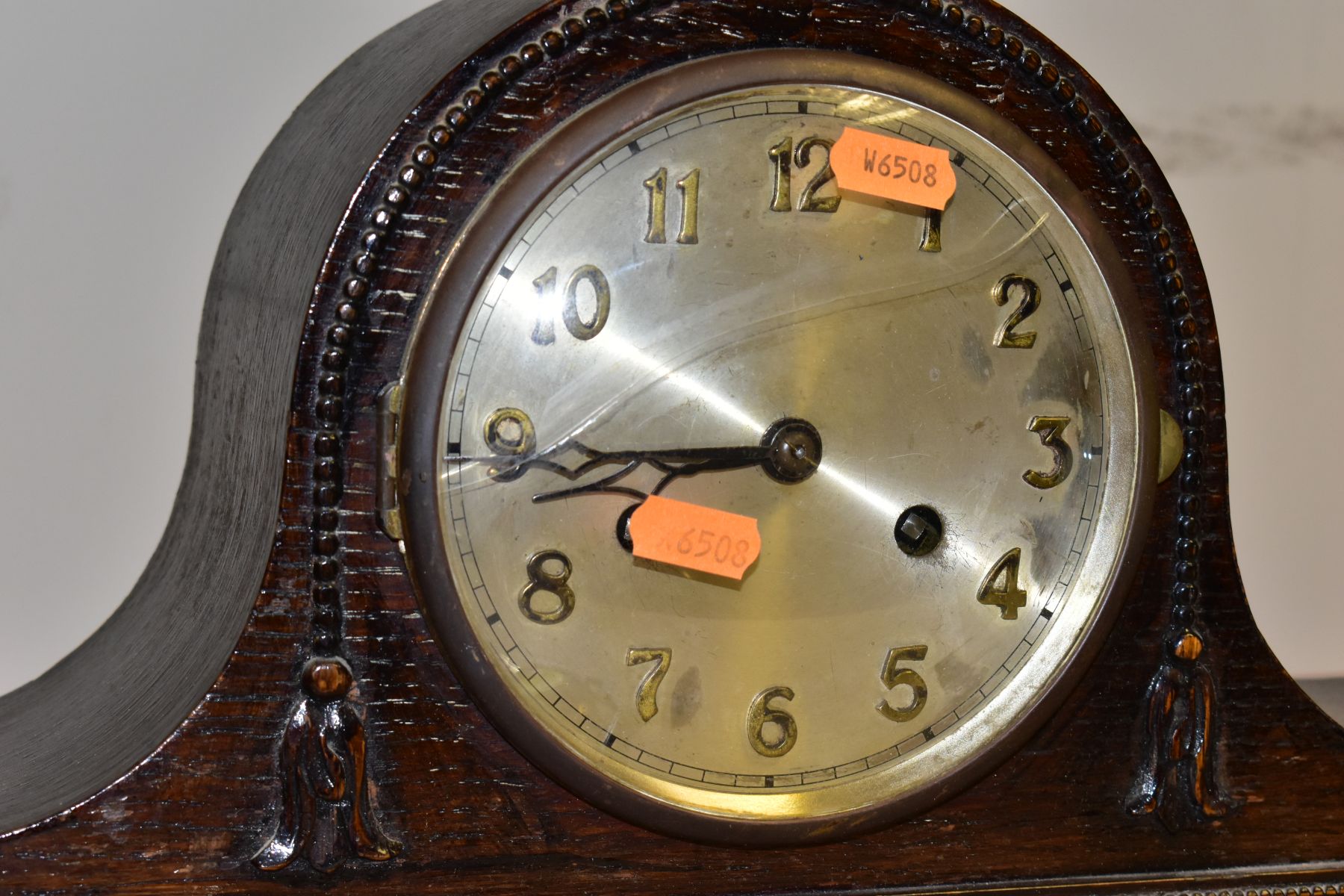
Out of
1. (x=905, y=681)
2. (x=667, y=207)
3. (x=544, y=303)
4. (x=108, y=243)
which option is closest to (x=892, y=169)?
(x=667, y=207)

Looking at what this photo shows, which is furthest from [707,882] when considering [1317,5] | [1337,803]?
[1317,5]

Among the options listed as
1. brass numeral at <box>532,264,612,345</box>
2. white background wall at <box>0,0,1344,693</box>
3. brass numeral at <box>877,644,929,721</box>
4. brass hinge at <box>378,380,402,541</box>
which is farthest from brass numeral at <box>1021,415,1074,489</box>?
white background wall at <box>0,0,1344,693</box>

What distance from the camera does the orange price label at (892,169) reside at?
969 millimetres

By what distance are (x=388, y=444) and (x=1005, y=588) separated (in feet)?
1.66

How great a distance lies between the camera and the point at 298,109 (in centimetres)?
133

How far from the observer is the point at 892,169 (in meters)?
0.98

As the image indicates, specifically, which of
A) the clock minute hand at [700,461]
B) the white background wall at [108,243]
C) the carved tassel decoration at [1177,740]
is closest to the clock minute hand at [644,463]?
the clock minute hand at [700,461]

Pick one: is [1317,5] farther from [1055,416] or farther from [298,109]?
[298,109]

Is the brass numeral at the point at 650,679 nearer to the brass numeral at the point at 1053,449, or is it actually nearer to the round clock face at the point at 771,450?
Answer: the round clock face at the point at 771,450

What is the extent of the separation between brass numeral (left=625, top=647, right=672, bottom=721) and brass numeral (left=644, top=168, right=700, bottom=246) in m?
0.30

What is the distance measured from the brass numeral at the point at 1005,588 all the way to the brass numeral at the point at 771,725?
18cm

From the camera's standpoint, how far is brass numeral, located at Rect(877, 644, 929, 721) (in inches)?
40.3

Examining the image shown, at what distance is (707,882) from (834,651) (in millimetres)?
198

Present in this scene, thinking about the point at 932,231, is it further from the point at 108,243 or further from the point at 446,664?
the point at 108,243
